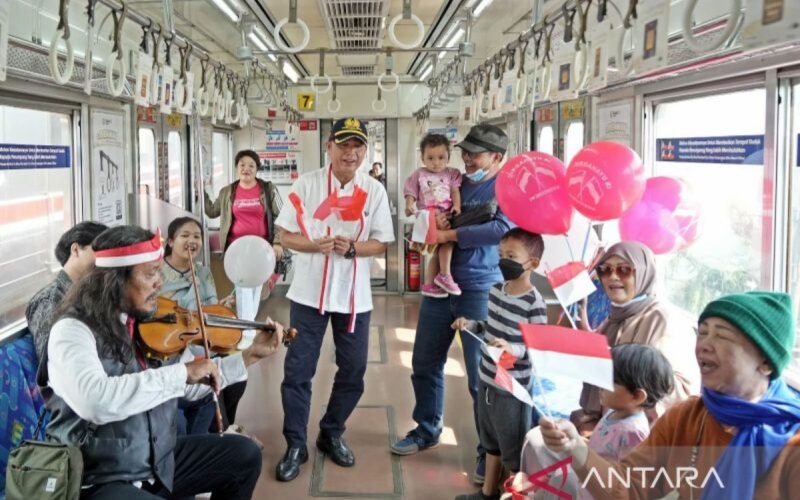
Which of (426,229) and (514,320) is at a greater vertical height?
(426,229)

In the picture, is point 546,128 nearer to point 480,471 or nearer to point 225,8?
point 225,8

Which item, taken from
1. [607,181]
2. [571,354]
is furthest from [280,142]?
[571,354]

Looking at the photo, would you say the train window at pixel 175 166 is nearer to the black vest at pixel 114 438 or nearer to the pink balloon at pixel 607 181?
the black vest at pixel 114 438

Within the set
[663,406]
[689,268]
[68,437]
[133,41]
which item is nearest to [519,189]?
[663,406]

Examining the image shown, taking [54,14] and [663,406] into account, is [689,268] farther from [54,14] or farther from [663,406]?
[54,14]

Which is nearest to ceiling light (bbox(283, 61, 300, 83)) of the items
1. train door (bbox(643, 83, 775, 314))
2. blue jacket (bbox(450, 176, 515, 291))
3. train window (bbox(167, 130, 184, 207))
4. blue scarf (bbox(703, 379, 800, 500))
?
train window (bbox(167, 130, 184, 207))

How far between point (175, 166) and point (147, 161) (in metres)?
0.87

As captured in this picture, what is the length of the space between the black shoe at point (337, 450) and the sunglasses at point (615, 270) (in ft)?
6.42

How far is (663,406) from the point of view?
7.23 ft

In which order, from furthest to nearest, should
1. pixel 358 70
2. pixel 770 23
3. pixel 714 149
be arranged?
pixel 358 70, pixel 714 149, pixel 770 23

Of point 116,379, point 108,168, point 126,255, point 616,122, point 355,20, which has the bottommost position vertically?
point 116,379

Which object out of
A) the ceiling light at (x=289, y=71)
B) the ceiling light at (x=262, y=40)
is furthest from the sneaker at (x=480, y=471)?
the ceiling light at (x=289, y=71)

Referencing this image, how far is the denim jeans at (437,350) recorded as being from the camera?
3.66 metres

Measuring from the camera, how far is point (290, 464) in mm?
3701
